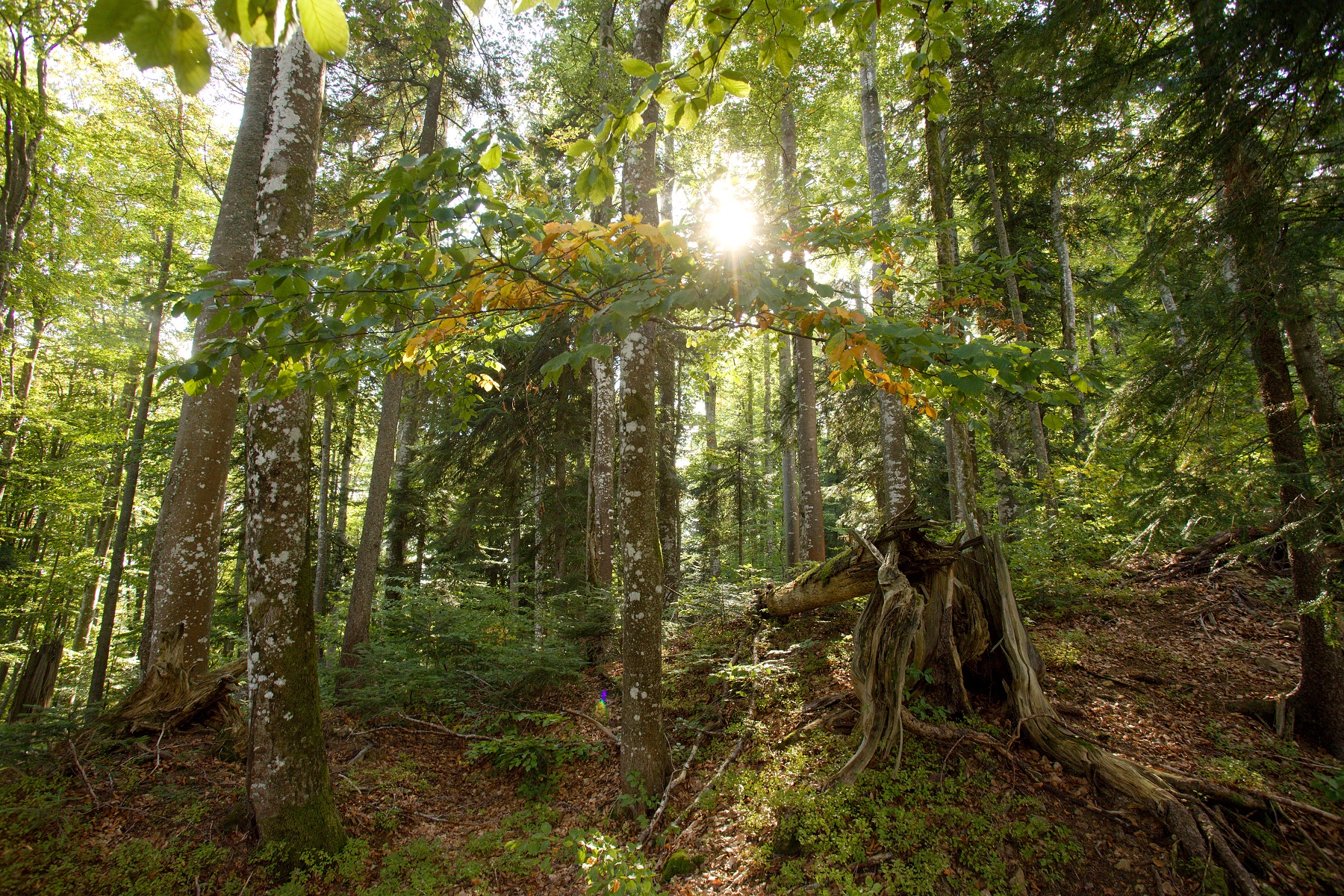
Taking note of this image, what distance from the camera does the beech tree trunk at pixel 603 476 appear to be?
9492 mm

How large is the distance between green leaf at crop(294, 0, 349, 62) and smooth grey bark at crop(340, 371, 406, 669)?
812 cm

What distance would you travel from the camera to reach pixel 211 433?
18.7ft

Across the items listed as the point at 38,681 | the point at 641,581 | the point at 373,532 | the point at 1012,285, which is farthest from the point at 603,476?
the point at 38,681

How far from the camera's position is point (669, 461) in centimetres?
1302

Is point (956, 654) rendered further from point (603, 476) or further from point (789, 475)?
point (789, 475)

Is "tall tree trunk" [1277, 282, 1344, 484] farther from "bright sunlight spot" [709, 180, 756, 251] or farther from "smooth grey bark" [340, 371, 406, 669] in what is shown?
"smooth grey bark" [340, 371, 406, 669]

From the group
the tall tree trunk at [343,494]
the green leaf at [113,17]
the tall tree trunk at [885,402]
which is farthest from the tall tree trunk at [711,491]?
the green leaf at [113,17]

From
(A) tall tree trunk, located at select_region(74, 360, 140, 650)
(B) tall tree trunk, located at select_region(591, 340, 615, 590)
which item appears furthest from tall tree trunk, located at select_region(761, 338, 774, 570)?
(A) tall tree trunk, located at select_region(74, 360, 140, 650)

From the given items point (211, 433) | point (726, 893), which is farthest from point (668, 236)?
point (211, 433)

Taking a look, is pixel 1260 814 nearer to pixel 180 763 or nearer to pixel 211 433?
pixel 180 763

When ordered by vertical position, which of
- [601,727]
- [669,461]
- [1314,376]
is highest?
[669,461]

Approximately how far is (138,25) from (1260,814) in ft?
20.6

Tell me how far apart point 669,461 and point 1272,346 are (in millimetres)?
9854

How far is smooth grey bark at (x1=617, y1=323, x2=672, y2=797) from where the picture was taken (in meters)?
4.64
